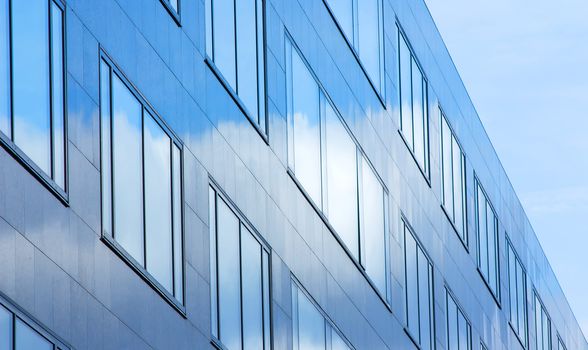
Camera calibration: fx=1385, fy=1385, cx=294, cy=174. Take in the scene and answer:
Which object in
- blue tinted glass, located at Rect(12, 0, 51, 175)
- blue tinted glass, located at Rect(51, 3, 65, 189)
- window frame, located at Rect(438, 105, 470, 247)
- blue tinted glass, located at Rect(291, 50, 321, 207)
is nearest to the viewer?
blue tinted glass, located at Rect(12, 0, 51, 175)

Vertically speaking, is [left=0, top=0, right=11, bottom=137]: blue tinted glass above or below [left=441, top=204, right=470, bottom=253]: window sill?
below

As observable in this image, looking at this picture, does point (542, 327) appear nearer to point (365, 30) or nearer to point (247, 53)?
point (365, 30)

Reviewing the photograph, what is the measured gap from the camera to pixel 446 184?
5209 cm

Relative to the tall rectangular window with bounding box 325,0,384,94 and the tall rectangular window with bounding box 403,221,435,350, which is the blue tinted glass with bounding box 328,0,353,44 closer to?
the tall rectangular window with bounding box 325,0,384,94

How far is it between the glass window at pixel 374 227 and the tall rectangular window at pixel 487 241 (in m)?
15.7

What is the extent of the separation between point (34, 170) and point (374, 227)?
22.2 meters

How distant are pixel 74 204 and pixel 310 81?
50.6 ft

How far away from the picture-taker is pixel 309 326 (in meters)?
33.6

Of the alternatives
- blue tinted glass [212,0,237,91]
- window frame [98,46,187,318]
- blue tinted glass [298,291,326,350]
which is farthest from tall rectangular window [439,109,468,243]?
window frame [98,46,187,318]

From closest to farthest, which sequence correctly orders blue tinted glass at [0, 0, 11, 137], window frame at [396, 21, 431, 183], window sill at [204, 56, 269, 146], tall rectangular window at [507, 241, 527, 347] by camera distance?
blue tinted glass at [0, 0, 11, 137] < window sill at [204, 56, 269, 146] < window frame at [396, 21, 431, 183] < tall rectangular window at [507, 241, 527, 347]

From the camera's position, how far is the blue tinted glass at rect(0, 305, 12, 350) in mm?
18484

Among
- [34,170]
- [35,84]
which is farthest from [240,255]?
[34,170]

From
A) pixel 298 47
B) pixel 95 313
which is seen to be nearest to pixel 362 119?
pixel 298 47

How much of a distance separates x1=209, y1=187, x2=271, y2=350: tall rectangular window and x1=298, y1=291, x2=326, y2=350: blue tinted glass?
101 inches
